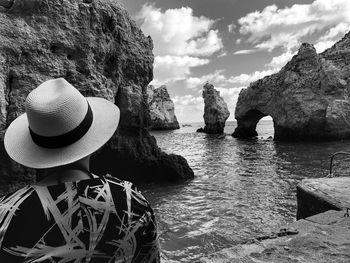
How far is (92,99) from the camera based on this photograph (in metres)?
1.80

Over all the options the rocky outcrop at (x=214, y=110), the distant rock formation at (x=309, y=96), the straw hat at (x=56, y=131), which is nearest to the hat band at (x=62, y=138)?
the straw hat at (x=56, y=131)

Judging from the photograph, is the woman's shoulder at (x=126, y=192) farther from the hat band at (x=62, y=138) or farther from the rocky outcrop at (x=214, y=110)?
the rocky outcrop at (x=214, y=110)

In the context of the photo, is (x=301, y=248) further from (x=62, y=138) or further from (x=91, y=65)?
(x=91, y=65)

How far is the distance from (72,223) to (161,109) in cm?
9328

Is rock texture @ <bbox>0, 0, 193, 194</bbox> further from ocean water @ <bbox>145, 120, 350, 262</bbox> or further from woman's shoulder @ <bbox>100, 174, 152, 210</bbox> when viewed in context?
woman's shoulder @ <bbox>100, 174, 152, 210</bbox>

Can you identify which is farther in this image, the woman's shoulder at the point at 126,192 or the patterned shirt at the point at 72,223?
the woman's shoulder at the point at 126,192

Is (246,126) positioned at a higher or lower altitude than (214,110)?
lower

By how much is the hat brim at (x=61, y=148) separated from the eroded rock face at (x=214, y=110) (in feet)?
205

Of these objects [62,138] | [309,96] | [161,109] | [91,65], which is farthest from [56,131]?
[161,109]

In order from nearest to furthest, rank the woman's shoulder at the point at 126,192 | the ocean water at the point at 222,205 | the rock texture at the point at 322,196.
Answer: the woman's shoulder at the point at 126,192 < the rock texture at the point at 322,196 < the ocean water at the point at 222,205

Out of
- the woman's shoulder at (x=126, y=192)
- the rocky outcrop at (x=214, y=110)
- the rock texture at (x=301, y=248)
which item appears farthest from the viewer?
the rocky outcrop at (x=214, y=110)

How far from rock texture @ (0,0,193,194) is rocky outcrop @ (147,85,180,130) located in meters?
76.0

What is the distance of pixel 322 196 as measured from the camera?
625 centimetres

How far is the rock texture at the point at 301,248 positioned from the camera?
3.72 metres
